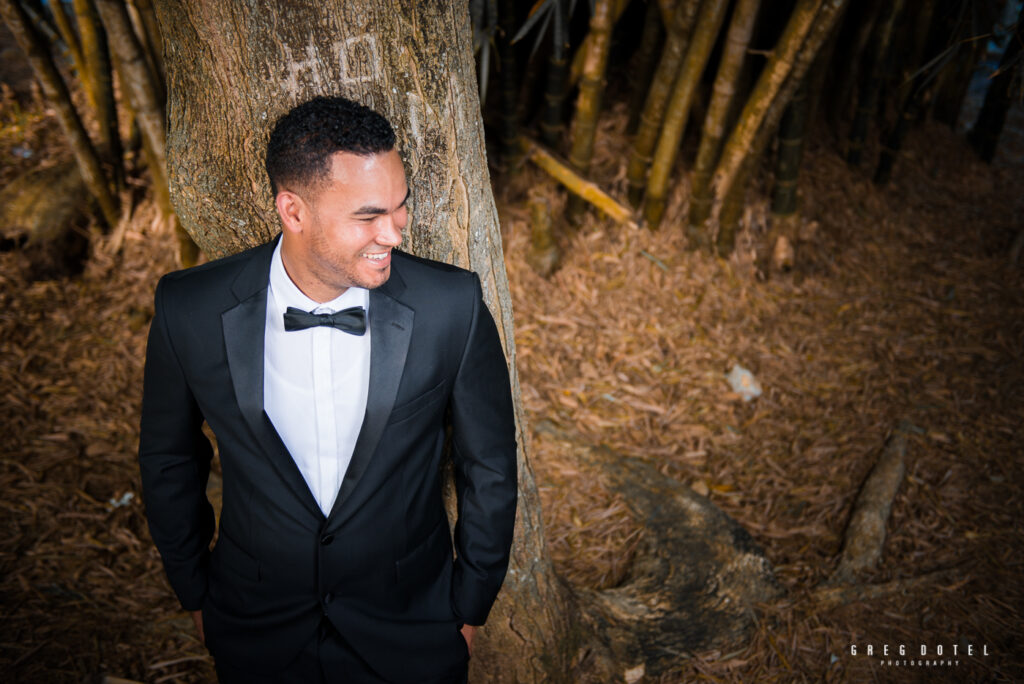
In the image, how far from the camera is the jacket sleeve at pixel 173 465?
151 centimetres

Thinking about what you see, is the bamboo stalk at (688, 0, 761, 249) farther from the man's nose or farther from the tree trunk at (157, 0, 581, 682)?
the man's nose

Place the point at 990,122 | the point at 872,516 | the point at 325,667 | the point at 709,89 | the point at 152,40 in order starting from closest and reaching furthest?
the point at 325,667 → the point at 872,516 → the point at 152,40 → the point at 709,89 → the point at 990,122

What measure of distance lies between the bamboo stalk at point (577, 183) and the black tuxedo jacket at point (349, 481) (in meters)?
3.00

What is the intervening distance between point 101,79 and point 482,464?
4389mm

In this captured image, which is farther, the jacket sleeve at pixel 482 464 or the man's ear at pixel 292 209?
the jacket sleeve at pixel 482 464

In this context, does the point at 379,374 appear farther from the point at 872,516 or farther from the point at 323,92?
the point at 872,516

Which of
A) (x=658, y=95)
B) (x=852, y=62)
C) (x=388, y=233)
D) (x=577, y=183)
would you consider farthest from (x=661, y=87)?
(x=388, y=233)

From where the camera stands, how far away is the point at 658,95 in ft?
13.6

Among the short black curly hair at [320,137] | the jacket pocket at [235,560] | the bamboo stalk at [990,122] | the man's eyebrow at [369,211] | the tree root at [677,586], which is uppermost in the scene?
the bamboo stalk at [990,122]

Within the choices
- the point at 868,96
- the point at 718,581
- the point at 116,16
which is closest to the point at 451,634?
the point at 718,581

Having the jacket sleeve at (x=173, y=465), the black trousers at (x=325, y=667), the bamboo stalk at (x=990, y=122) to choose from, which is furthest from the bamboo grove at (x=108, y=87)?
the bamboo stalk at (x=990, y=122)

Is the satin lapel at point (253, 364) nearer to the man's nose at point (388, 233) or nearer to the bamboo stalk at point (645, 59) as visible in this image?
the man's nose at point (388, 233)

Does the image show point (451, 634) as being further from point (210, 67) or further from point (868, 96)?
point (868, 96)

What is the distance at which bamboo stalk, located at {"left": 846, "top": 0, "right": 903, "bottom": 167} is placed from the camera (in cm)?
444
